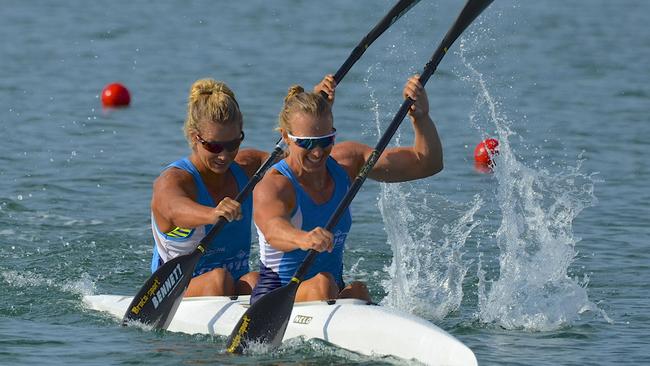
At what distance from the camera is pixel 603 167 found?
1547 centimetres

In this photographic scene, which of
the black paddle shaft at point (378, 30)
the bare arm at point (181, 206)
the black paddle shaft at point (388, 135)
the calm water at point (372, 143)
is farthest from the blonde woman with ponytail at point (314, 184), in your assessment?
the black paddle shaft at point (378, 30)

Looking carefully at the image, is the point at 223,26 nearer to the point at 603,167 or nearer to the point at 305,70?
the point at 305,70

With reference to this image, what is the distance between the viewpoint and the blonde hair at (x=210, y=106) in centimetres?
827

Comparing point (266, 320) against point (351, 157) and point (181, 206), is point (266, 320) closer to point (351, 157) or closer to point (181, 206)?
point (181, 206)

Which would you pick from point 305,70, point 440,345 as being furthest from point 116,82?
point 440,345

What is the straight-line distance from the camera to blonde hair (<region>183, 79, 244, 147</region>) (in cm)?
827

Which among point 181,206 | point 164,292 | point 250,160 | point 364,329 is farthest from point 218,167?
point 364,329

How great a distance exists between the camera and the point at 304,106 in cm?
782

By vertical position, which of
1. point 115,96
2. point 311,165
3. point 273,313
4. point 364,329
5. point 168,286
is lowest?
point 364,329

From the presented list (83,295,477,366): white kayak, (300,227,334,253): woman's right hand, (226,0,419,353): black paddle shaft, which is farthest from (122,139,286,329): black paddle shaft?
(300,227,334,253): woman's right hand

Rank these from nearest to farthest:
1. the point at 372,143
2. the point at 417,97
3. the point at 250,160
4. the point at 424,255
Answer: the point at 417,97 → the point at 250,160 → the point at 424,255 → the point at 372,143

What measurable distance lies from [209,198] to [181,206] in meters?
0.32

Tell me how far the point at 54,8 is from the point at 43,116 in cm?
1279

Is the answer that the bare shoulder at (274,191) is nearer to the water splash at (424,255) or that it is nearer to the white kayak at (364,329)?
the white kayak at (364,329)
